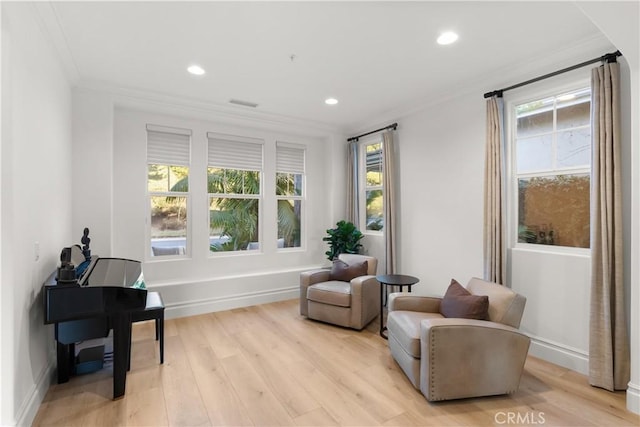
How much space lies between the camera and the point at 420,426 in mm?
1965

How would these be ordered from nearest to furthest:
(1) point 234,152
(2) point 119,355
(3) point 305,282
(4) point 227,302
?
(2) point 119,355
(3) point 305,282
(4) point 227,302
(1) point 234,152

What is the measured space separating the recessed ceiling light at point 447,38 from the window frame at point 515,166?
1.05 metres

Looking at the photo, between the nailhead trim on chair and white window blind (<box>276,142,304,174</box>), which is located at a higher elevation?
white window blind (<box>276,142,304,174</box>)

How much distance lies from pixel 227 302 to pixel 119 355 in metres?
2.05

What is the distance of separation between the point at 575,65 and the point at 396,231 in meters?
2.56

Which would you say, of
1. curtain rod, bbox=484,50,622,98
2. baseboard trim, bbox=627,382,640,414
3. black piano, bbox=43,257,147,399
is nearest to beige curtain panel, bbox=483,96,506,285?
curtain rod, bbox=484,50,622,98

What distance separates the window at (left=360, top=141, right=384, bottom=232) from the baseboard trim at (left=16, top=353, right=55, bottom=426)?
404cm

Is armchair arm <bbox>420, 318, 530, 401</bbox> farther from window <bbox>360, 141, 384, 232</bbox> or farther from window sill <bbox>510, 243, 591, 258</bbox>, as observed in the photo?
window <bbox>360, 141, 384, 232</bbox>

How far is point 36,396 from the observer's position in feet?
7.05

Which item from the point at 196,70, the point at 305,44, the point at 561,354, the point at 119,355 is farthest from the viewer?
the point at 196,70

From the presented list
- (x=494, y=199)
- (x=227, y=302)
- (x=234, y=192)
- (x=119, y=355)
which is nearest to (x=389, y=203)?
(x=494, y=199)

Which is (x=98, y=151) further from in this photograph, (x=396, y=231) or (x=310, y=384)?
(x=396, y=231)

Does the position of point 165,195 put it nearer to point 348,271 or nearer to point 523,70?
point 348,271

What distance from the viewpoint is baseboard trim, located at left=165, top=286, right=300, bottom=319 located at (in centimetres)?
402
